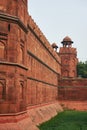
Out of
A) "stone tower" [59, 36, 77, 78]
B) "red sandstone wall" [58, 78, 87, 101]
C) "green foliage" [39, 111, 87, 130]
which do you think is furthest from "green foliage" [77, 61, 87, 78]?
"green foliage" [39, 111, 87, 130]

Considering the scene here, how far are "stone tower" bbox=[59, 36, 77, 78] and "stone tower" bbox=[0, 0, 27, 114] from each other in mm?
33420

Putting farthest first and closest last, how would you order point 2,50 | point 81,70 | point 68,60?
point 81,70 < point 68,60 < point 2,50

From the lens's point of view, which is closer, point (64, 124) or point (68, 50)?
point (64, 124)

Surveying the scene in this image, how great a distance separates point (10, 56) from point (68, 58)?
34.4 m

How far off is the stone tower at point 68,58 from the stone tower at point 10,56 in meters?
33.4

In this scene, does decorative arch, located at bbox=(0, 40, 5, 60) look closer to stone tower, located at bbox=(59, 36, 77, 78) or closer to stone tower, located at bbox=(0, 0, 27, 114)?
stone tower, located at bbox=(0, 0, 27, 114)

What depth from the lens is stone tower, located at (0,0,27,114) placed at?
12.4 m

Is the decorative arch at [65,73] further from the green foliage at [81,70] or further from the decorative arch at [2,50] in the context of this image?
the decorative arch at [2,50]

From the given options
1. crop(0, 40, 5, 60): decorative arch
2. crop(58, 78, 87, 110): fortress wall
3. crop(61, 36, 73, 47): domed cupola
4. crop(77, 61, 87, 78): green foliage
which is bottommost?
crop(58, 78, 87, 110): fortress wall

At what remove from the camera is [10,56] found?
1265cm

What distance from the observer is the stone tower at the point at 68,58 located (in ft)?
152

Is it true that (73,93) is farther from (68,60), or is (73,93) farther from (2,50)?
(2,50)

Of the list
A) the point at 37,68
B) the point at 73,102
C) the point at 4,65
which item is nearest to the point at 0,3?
the point at 4,65

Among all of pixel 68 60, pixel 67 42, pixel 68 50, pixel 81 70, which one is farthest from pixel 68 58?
pixel 81 70
